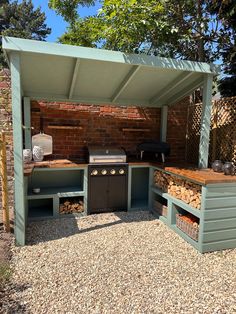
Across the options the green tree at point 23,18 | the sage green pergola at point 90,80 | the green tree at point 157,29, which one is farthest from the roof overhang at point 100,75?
the green tree at point 23,18

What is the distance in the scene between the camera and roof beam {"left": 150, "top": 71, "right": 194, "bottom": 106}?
135 inches

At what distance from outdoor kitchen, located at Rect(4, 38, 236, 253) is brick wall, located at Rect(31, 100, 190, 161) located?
2cm

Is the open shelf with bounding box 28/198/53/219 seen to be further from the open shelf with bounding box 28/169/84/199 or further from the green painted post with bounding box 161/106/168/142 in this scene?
the green painted post with bounding box 161/106/168/142

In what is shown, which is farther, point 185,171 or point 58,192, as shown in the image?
point 58,192

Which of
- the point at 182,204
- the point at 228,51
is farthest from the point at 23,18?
the point at 182,204

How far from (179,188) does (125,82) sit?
1.76 meters

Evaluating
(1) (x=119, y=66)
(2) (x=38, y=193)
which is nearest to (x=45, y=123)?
(2) (x=38, y=193)

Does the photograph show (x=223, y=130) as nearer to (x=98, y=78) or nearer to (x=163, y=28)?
(x=163, y=28)

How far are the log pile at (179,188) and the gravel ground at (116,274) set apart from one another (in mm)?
555

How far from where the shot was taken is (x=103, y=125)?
14.9 feet

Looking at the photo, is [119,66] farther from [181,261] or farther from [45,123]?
[181,261]

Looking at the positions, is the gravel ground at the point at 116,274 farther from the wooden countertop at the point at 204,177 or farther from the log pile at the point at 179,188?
the wooden countertop at the point at 204,177

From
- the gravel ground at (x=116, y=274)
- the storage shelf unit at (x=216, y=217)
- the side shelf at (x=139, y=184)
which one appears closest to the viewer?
the gravel ground at (x=116, y=274)

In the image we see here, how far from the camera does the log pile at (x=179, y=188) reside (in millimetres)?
2956
